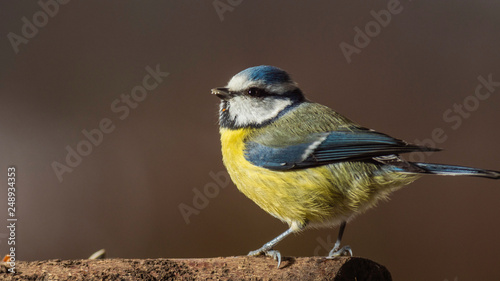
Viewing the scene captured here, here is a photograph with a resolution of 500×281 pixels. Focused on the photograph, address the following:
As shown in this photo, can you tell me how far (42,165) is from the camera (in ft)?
7.22

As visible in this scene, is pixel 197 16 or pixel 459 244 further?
pixel 197 16

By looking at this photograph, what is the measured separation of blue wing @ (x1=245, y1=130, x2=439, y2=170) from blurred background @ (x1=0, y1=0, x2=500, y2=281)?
31.0 inches

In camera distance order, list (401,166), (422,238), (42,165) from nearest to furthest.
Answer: (401,166), (422,238), (42,165)

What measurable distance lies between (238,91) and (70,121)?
46.7 inches

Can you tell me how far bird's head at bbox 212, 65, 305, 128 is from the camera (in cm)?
133

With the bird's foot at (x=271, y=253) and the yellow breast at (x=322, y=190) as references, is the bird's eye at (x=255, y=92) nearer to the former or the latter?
the yellow breast at (x=322, y=190)

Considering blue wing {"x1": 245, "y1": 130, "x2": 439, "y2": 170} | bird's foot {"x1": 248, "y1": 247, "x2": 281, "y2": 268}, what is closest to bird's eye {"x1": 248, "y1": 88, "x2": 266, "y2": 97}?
blue wing {"x1": 245, "y1": 130, "x2": 439, "y2": 170}

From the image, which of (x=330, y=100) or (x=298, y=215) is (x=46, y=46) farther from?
(x=298, y=215)

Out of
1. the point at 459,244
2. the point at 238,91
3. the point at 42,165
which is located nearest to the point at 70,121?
the point at 42,165

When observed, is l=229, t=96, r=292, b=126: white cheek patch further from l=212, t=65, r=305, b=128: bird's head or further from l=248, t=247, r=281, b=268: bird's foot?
l=248, t=247, r=281, b=268: bird's foot

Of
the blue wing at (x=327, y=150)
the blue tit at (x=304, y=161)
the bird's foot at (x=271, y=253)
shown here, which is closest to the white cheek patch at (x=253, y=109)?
the blue tit at (x=304, y=161)

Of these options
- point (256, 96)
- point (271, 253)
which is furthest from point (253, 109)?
point (271, 253)

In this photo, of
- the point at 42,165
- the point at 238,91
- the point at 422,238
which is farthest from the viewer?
the point at 42,165

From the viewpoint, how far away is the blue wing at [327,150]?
3.92 feet
